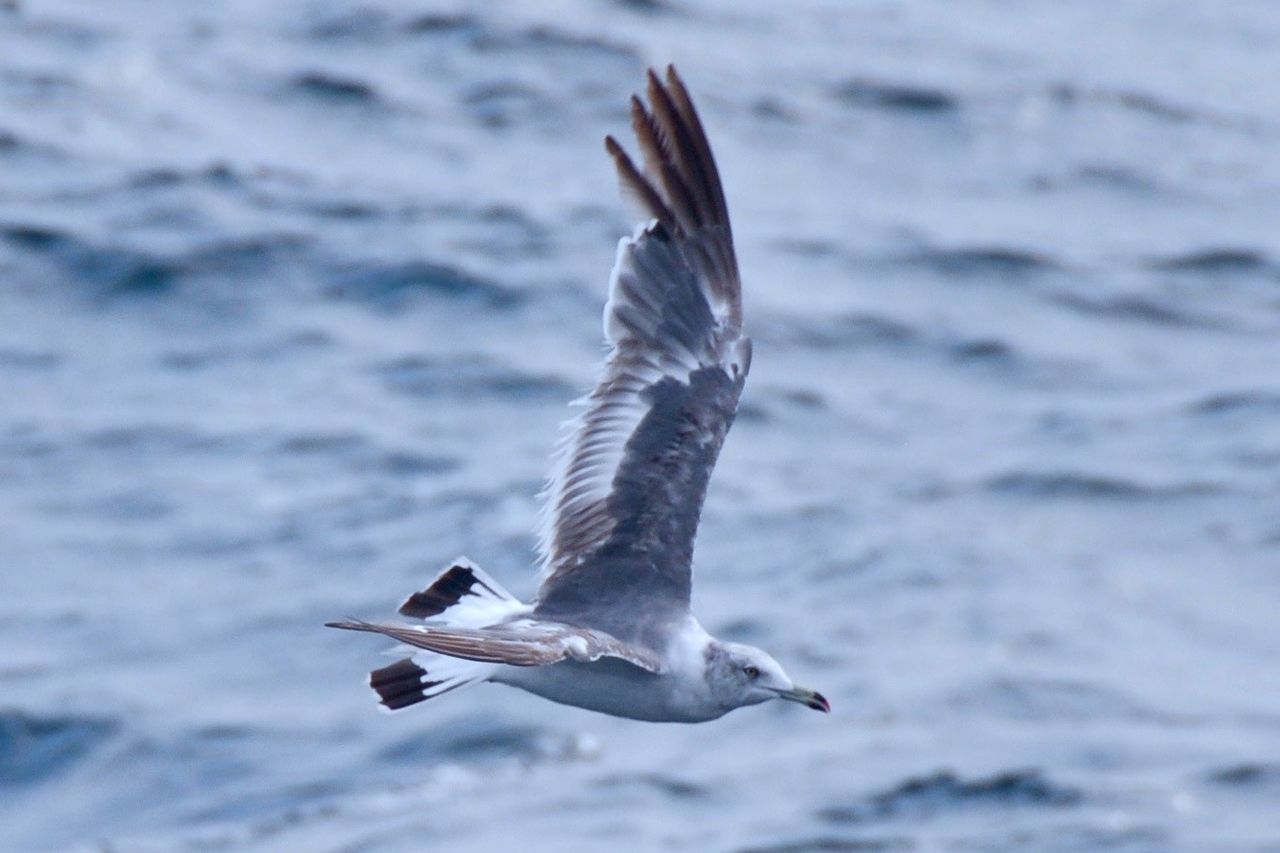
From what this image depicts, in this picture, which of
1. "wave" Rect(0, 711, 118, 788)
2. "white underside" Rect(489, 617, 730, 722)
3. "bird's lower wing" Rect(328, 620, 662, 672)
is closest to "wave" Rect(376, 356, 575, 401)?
"wave" Rect(0, 711, 118, 788)

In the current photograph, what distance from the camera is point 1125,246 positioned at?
18.9m

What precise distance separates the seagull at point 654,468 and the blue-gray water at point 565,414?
1662mm

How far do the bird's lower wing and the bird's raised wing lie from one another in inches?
23.8

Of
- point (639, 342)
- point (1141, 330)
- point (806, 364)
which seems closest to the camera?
point (639, 342)

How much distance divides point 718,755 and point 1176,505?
4366 mm

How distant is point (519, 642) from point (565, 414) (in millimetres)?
8676

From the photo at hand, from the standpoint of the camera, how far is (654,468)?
784cm

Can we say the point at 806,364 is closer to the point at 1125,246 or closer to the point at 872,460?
the point at 872,460

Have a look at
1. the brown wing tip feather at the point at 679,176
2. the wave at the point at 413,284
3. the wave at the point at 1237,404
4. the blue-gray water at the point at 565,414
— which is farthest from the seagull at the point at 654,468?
the wave at the point at 1237,404

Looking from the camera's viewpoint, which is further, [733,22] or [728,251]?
[733,22]

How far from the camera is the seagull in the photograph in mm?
7297

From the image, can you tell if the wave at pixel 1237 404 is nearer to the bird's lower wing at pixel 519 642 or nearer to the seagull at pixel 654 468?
the seagull at pixel 654 468

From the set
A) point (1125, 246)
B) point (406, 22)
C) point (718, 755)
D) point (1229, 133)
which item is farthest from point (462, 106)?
point (718, 755)

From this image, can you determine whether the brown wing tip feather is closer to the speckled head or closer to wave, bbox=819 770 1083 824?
the speckled head
